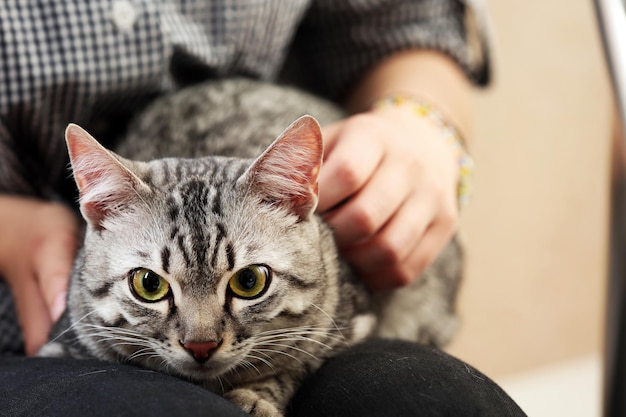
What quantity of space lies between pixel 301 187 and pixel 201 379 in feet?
0.89

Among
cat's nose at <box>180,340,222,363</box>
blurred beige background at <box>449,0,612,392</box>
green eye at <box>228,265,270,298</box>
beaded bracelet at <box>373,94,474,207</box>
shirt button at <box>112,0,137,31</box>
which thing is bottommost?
blurred beige background at <box>449,0,612,392</box>

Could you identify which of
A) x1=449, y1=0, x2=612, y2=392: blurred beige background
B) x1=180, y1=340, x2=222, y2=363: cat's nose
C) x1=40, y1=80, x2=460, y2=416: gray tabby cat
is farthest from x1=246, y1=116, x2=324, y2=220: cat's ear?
x1=449, y1=0, x2=612, y2=392: blurred beige background

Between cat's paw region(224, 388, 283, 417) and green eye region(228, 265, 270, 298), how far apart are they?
0.12 meters

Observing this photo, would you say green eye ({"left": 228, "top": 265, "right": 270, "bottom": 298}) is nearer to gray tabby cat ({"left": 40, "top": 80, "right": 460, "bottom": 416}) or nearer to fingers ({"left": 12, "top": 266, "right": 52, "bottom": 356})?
gray tabby cat ({"left": 40, "top": 80, "right": 460, "bottom": 416})

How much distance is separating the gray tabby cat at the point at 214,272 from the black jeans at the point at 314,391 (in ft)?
0.17

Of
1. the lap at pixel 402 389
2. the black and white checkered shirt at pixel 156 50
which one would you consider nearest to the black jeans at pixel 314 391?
the lap at pixel 402 389

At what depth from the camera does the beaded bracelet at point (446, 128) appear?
121cm

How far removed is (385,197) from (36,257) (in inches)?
22.5

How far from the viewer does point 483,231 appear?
2.09 metres

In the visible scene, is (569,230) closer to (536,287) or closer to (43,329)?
(536,287)

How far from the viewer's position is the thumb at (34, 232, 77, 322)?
100cm

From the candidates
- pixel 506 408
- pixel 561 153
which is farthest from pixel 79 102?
pixel 561 153

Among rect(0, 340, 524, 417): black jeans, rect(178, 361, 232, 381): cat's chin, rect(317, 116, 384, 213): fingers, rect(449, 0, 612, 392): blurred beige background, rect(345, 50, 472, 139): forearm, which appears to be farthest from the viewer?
rect(449, 0, 612, 392): blurred beige background

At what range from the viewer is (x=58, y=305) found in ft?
3.27
